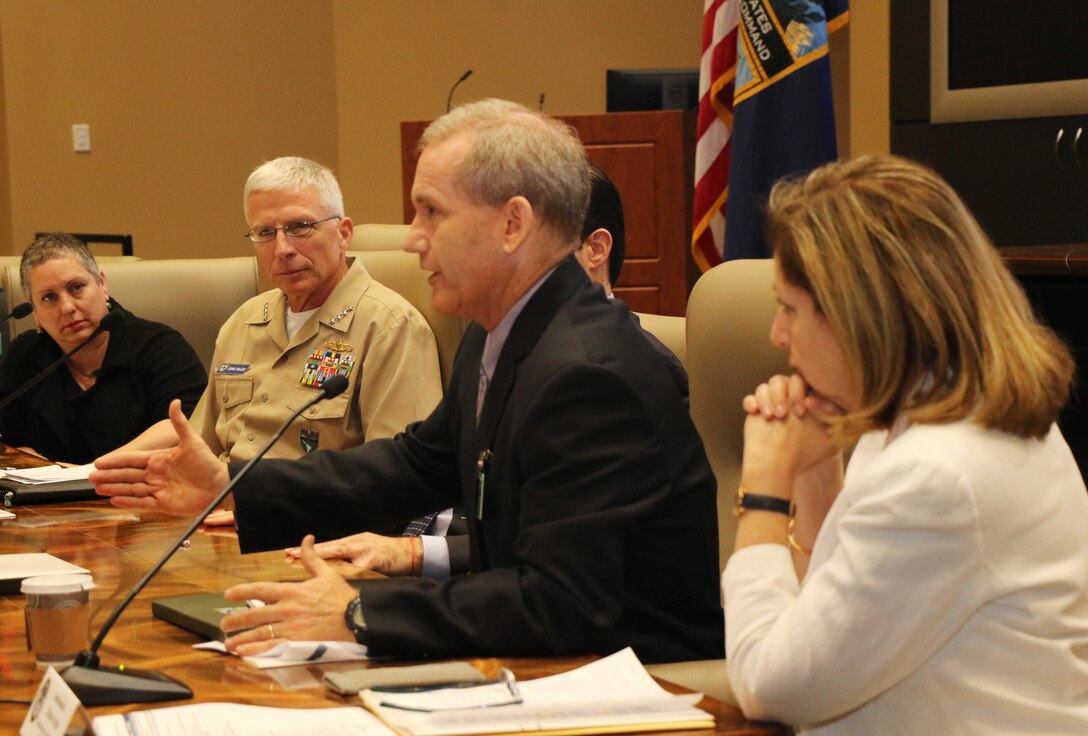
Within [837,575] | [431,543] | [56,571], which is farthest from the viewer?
[431,543]

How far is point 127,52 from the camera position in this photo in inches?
276

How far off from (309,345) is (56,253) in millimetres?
1116

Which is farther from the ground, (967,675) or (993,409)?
(993,409)

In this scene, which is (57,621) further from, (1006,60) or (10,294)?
(1006,60)

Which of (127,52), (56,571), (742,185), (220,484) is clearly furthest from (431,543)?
(127,52)

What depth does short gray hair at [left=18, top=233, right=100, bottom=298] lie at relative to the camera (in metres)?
3.95

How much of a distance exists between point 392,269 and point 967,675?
94.7 inches

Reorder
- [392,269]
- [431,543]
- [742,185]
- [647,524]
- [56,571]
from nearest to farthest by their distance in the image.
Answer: [647,524], [56,571], [431,543], [392,269], [742,185]

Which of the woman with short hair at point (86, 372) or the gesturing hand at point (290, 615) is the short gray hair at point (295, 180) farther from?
the gesturing hand at point (290, 615)

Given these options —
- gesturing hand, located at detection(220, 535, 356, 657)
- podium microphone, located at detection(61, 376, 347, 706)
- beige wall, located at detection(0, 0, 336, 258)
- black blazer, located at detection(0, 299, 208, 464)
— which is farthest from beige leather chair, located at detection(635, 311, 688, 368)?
beige wall, located at detection(0, 0, 336, 258)

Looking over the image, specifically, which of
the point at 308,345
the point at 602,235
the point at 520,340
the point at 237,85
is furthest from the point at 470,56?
the point at 520,340

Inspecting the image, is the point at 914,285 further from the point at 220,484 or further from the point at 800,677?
the point at 220,484

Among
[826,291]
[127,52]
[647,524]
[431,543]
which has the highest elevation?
[127,52]

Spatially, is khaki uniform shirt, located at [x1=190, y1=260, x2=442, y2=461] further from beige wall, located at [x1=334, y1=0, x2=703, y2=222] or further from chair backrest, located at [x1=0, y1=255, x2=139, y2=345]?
beige wall, located at [x1=334, y1=0, x2=703, y2=222]
